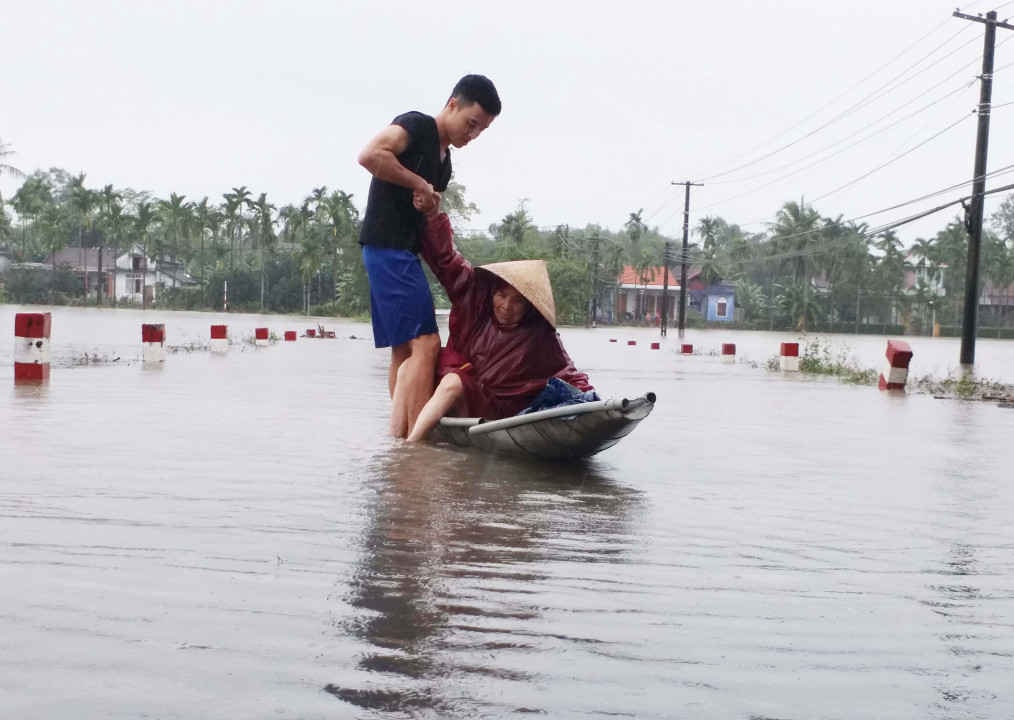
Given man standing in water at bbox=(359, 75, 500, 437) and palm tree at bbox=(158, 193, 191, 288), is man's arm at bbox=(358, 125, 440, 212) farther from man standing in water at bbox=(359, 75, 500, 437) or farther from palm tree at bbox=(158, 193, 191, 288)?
palm tree at bbox=(158, 193, 191, 288)

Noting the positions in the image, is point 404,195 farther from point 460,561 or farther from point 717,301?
point 717,301

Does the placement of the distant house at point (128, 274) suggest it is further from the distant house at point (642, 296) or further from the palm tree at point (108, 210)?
the distant house at point (642, 296)

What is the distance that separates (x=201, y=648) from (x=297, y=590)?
634mm

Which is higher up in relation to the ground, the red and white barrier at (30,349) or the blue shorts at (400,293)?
the blue shorts at (400,293)

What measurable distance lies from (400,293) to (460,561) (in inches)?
140

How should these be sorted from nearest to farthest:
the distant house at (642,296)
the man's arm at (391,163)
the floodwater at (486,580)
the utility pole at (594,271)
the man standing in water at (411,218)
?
1. the floodwater at (486,580)
2. the man's arm at (391,163)
3. the man standing in water at (411,218)
4. the utility pole at (594,271)
5. the distant house at (642,296)

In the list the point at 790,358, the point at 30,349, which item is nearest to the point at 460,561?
Answer: the point at 30,349

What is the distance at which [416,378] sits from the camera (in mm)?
7430

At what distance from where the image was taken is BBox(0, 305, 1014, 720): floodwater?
2617 mm

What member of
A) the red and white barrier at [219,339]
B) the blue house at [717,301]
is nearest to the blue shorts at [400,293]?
the red and white barrier at [219,339]

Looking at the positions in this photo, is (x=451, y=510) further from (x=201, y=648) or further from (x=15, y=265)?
(x=15, y=265)

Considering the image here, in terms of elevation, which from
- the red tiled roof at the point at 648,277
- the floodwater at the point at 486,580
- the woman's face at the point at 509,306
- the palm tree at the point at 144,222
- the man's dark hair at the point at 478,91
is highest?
the palm tree at the point at 144,222

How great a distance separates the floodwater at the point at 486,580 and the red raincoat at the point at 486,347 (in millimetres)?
496

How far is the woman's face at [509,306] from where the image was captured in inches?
284
